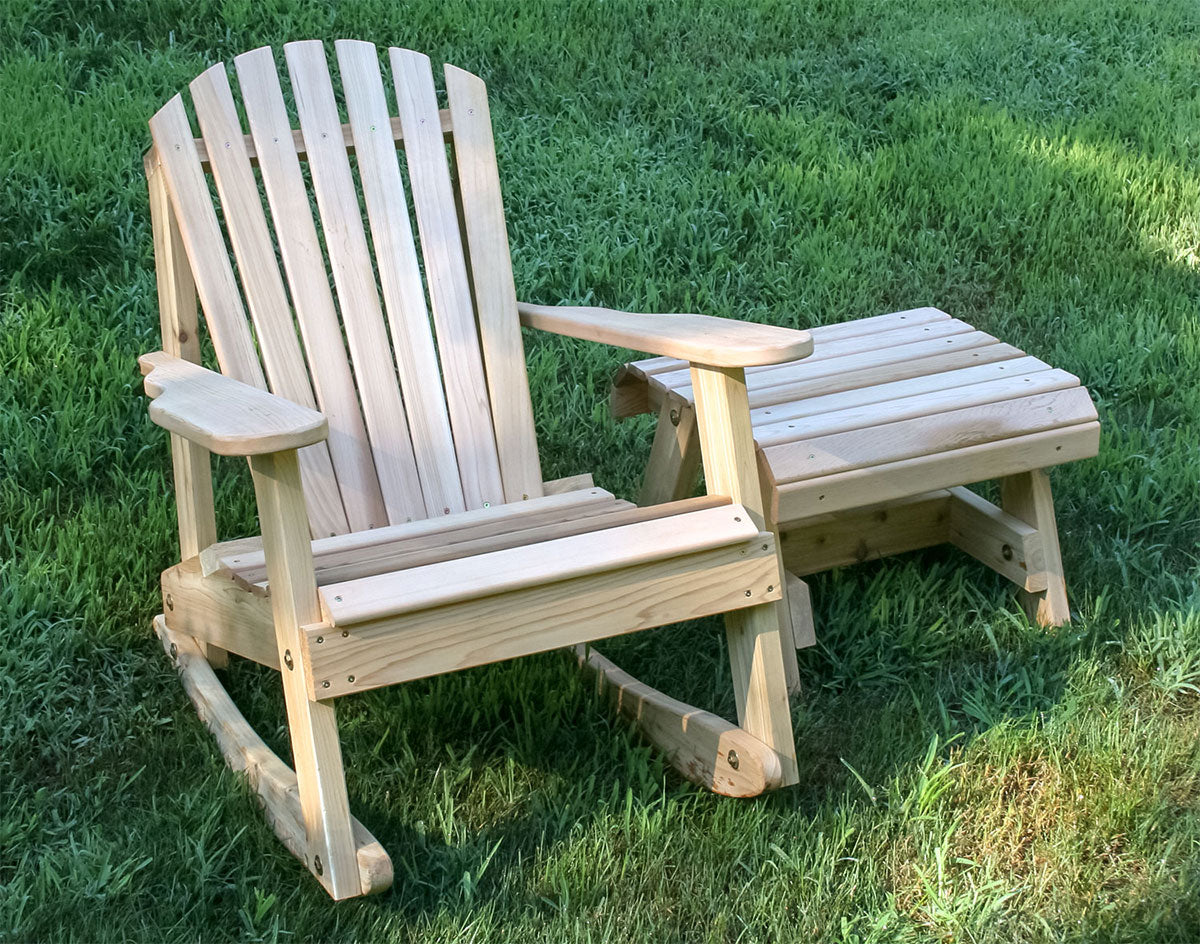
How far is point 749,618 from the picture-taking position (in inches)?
76.5

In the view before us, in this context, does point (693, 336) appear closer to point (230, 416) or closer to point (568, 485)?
point (568, 485)

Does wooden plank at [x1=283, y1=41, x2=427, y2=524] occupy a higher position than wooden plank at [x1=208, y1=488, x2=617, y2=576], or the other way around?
wooden plank at [x1=283, y1=41, x2=427, y2=524]

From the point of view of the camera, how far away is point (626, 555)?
1795mm

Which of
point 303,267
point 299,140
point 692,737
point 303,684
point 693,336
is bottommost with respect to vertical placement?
point 692,737

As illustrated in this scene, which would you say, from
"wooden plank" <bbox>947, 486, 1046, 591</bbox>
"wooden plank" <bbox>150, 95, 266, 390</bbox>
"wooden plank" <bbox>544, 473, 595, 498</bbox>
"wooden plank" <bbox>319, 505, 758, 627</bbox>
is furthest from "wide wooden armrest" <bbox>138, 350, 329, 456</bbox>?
"wooden plank" <bbox>947, 486, 1046, 591</bbox>

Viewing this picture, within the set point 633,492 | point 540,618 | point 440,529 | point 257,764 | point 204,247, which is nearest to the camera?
point 540,618

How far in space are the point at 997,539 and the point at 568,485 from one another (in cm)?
83

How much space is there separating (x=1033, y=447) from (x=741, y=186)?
6.26 ft

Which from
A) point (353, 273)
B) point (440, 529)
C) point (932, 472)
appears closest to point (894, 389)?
point (932, 472)

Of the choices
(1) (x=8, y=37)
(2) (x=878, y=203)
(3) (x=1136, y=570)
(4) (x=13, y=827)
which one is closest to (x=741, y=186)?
(2) (x=878, y=203)

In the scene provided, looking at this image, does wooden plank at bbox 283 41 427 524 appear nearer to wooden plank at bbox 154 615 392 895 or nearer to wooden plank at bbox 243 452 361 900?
wooden plank at bbox 154 615 392 895

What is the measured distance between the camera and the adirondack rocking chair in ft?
5.62

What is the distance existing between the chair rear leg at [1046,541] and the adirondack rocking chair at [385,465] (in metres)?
0.79

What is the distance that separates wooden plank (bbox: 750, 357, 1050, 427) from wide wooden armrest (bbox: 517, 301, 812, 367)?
315 mm
